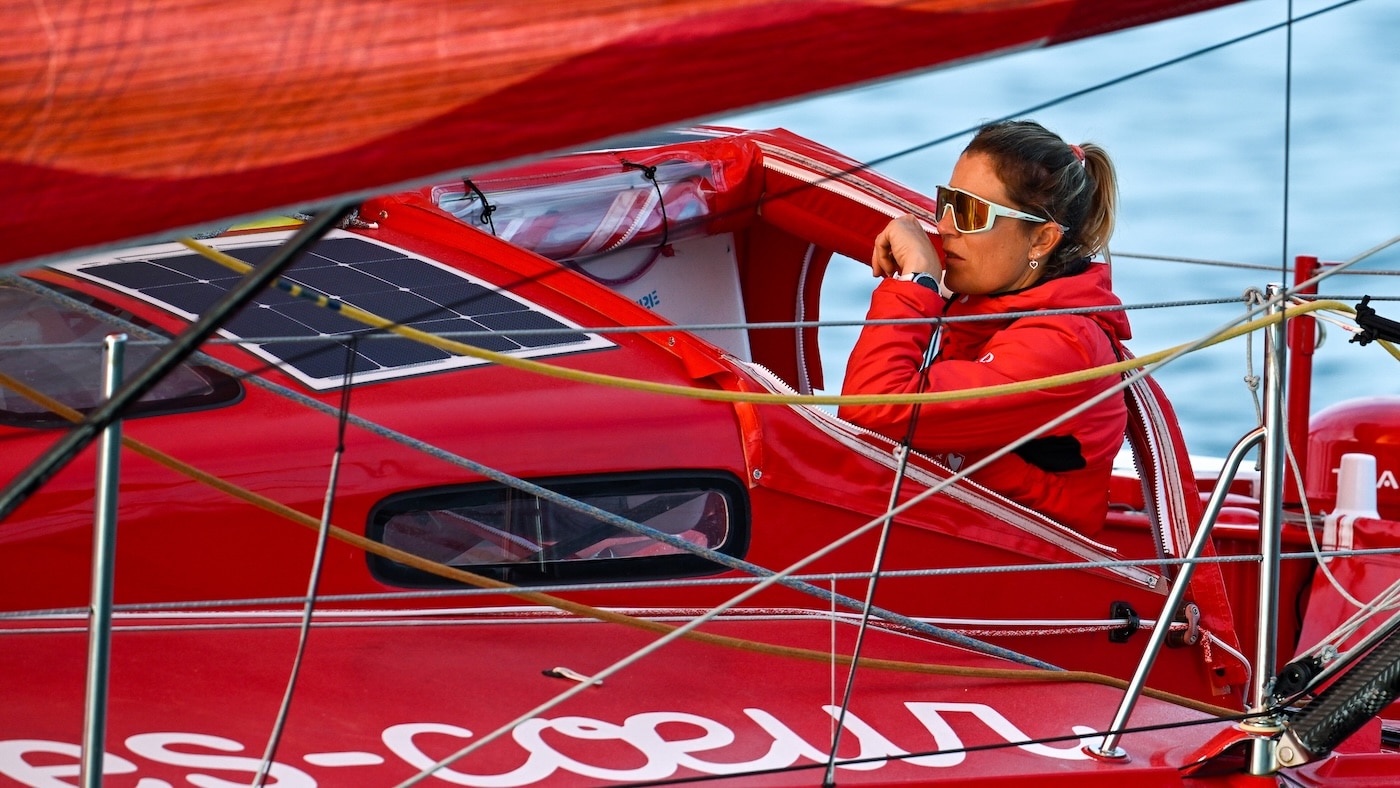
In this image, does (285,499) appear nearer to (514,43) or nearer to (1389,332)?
(514,43)

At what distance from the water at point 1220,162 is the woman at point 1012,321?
3532 millimetres

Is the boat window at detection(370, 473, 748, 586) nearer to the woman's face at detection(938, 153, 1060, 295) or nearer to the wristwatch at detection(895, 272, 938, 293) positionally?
the wristwatch at detection(895, 272, 938, 293)

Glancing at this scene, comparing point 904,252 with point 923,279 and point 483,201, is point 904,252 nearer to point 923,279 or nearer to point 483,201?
point 923,279

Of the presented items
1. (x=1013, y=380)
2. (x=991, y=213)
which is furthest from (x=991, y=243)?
(x=1013, y=380)

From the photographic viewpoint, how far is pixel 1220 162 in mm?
10391

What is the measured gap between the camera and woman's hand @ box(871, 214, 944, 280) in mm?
2400

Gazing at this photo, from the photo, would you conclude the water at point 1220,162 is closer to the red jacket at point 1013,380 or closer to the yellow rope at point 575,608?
the red jacket at point 1013,380

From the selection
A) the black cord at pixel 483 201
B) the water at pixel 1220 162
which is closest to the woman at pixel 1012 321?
the black cord at pixel 483 201

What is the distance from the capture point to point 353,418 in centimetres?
170

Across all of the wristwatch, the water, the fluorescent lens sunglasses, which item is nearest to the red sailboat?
the wristwatch

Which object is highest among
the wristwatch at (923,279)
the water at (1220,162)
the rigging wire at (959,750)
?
the water at (1220,162)

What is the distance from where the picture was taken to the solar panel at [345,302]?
214 centimetres

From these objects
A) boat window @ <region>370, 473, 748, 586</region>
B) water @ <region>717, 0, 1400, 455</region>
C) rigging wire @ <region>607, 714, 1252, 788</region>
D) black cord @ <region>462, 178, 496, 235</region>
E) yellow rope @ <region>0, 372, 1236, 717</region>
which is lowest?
rigging wire @ <region>607, 714, 1252, 788</region>

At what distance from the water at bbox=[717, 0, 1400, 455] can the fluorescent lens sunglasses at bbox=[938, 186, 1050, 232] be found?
3591mm
